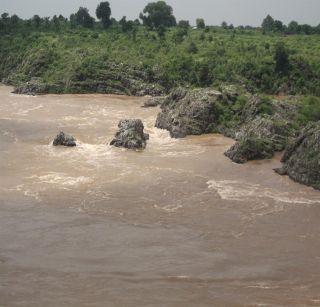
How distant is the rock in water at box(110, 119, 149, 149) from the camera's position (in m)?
36.5

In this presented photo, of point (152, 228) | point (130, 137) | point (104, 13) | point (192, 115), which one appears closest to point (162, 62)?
point (192, 115)

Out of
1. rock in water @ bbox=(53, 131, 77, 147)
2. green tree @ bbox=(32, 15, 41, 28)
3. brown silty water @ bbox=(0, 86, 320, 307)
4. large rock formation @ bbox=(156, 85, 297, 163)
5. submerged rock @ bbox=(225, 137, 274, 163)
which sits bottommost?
brown silty water @ bbox=(0, 86, 320, 307)

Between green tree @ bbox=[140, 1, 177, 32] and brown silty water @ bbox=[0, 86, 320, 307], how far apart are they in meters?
62.4

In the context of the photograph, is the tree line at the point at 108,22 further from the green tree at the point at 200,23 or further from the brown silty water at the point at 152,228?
the brown silty water at the point at 152,228

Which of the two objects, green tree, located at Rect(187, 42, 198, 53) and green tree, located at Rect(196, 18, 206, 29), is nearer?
green tree, located at Rect(187, 42, 198, 53)

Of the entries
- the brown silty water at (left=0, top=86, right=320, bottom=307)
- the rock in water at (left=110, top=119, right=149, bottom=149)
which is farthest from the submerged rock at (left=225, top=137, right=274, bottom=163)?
the rock in water at (left=110, top=119, right=149, bottom=149)

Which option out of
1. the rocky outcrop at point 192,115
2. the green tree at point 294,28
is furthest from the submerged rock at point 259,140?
the green tree at point 294,28

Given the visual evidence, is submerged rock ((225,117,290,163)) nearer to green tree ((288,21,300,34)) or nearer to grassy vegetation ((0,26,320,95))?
grassy vegetation ((0,26,320,95))

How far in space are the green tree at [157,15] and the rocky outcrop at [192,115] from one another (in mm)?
54887

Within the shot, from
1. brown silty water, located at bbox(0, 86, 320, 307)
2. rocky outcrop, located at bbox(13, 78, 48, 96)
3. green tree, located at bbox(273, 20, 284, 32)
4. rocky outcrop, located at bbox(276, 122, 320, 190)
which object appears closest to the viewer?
brown silty water, located at bbox(0, 86, 320, 307)

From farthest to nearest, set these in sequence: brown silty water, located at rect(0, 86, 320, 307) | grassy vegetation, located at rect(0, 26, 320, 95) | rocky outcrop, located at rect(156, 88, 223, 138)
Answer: grassy vegetation, located at rect(0, 26, 320, 95)
rocky outcrop, located at rect(156, 88, 223, 138)
brown silty water, located at rect(0, 86, 320, 307)

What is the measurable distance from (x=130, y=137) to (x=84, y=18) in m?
67.6

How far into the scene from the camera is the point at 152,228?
76.3 ft

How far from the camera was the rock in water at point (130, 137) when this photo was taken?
36469 millimetres
